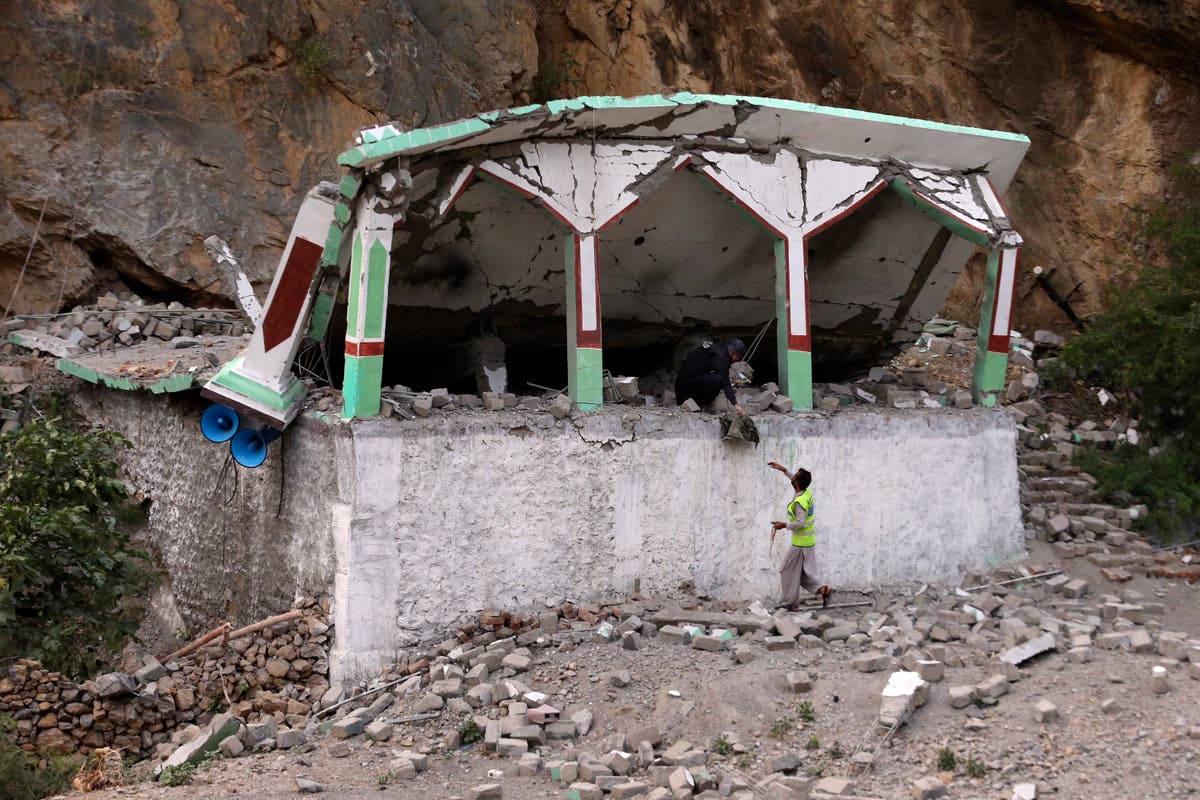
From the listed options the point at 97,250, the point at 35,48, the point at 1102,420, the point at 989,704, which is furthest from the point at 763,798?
the point at 35,48

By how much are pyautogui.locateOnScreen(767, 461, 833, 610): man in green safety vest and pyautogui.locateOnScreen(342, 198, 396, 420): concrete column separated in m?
3.21

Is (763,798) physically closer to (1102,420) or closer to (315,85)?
(1102,420)

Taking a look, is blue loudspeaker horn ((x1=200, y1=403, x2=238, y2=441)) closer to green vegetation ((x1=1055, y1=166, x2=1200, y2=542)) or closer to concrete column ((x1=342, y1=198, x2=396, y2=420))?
concrete column ((x1=342, y1=198, x2=396, y2=420))

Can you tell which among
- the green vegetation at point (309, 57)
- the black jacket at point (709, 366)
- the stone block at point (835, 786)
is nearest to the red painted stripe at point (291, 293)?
the black jacket at point (709, 366)

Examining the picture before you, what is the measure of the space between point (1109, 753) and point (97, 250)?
538 inches

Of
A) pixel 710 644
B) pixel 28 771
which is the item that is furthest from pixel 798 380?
pixel 28 771

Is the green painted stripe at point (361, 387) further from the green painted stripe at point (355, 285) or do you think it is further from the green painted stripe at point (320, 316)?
the green painted stripe at point (320, 316)

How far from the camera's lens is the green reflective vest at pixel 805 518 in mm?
9266

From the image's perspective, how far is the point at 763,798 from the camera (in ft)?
21.2

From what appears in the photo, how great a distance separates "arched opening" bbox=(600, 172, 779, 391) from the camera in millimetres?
10859

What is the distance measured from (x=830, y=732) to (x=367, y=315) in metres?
4.30

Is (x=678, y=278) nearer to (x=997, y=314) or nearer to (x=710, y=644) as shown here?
(x=997, y=314)

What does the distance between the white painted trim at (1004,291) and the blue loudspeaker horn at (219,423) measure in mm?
6881

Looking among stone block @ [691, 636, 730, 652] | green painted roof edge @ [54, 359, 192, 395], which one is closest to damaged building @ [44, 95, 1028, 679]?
green painted roof edge @ [54, 359, 192, 395]
